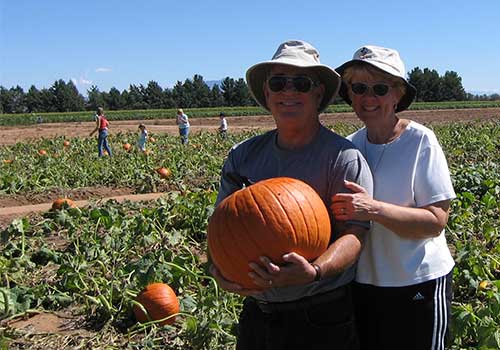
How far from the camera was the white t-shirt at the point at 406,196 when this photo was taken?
94.4 inches

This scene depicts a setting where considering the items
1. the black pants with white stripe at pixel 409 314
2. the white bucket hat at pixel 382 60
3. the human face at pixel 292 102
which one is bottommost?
the black pants with white stripe at pixel 409 314

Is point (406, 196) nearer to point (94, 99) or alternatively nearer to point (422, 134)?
point (422, 134)

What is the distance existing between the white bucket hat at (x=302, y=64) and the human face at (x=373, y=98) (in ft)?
0.31

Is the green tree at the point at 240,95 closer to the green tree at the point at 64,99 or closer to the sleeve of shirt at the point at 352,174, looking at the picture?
the green tree at the point at 64,99

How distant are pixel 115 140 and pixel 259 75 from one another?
20.3m

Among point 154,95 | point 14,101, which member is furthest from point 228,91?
point 14,101

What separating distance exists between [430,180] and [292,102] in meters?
0.64

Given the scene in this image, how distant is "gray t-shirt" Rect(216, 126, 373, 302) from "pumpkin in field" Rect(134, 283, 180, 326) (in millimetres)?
1918

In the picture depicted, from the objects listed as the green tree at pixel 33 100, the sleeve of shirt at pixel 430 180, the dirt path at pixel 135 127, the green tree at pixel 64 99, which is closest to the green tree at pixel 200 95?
the green tree at pixel 64 99

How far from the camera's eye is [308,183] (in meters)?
2.41

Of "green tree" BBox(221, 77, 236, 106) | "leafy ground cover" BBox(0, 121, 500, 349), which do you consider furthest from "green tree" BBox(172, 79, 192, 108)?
"leafy ground cover" BBox(0, 121, 500, 349)

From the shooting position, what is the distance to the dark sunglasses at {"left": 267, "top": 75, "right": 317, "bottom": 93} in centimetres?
242

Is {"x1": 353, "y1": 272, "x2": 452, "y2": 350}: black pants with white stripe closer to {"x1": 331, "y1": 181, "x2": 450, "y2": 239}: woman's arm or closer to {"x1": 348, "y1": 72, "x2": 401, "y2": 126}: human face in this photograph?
{"x1": 331, "y1": 181, "x2": 450, "y2": 239}: woman's arm

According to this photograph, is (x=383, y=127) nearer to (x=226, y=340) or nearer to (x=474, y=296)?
(x=226, y=340)
